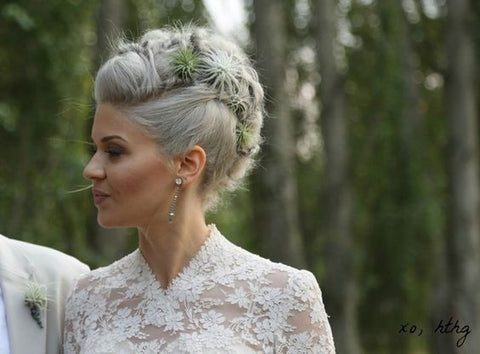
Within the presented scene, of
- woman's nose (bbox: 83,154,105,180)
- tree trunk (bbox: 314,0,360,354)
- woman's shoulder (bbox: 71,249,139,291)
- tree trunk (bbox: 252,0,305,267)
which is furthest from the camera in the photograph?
tree trunk (bbox: 314,0,360,354)

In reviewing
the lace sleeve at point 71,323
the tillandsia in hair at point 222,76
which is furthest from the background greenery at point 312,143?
the tillandsia in hair at point 222,76

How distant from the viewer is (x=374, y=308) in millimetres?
12250

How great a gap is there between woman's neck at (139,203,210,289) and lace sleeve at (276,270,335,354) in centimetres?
36

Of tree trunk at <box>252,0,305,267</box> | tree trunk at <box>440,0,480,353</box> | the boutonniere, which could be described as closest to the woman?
the boutonniere

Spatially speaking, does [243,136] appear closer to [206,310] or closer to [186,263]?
[186,263]

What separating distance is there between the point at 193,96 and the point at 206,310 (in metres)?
0.67

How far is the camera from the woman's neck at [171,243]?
340 cm

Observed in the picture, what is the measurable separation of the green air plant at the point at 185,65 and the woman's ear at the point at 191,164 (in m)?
0.23

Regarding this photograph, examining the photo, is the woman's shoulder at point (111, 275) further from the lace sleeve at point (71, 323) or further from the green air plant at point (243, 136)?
the green air plant at point (243, 136)

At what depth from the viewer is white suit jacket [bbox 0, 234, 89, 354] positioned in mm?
3375

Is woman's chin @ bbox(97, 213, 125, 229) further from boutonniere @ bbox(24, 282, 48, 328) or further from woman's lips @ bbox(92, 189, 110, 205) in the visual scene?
boutonniere @ bbox(24, 282, 48, 328)

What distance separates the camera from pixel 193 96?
332 centimetres

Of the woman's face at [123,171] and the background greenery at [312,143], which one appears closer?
the woman's face at [123,171]

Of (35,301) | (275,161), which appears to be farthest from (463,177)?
(35,301)
